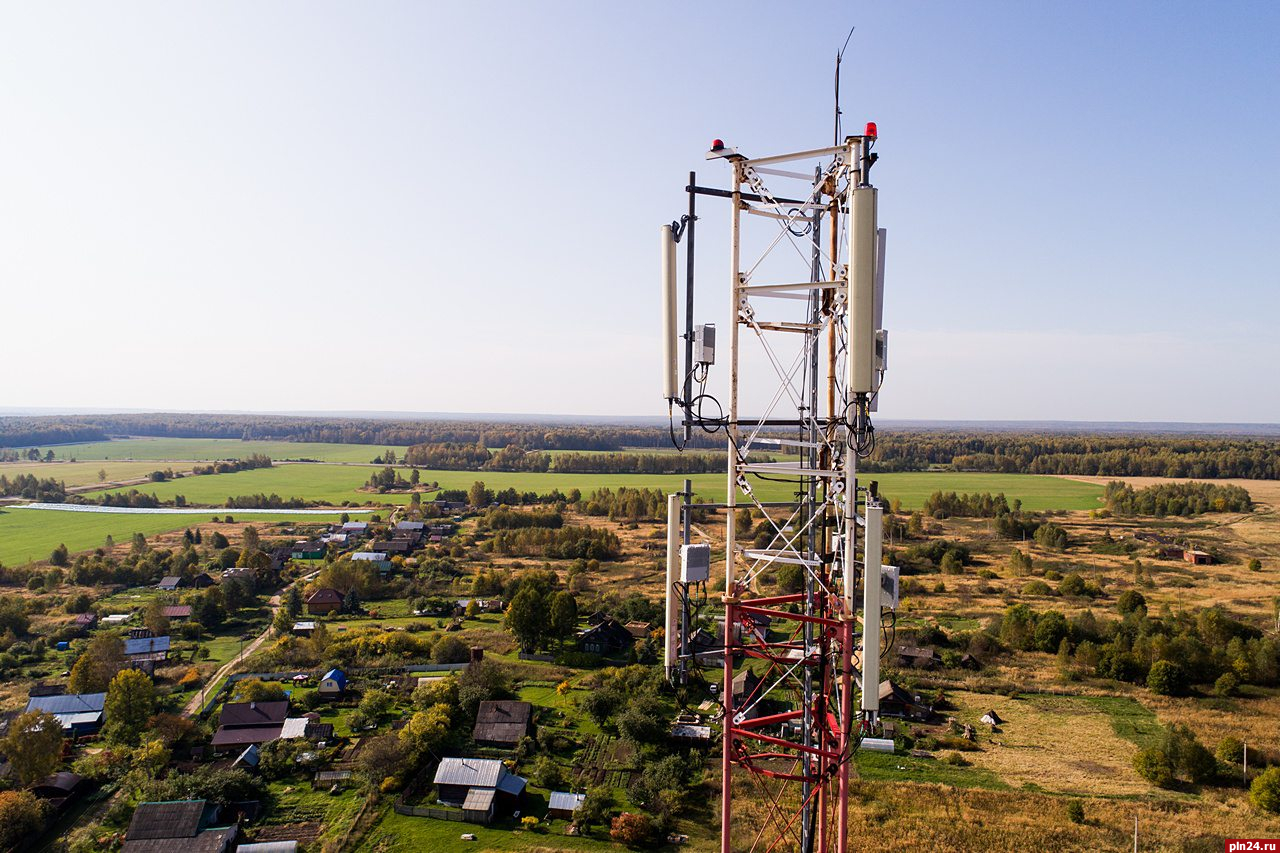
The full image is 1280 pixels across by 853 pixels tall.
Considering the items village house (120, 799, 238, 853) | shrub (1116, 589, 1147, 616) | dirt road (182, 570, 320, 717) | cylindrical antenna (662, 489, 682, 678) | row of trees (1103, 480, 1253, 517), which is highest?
cylindrical antenna (662, 489, 682, 678)

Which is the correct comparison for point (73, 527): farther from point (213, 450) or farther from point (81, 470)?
point (213, 450)

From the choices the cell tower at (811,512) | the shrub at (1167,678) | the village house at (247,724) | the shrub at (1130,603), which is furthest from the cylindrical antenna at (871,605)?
the shrub at (1130,603)

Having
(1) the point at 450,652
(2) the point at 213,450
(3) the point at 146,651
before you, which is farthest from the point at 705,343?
(2) the point at 213,450

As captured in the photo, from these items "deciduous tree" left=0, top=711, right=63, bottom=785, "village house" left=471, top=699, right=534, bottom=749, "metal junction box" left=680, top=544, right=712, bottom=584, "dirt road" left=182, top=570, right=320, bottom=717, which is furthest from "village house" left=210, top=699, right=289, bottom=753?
"metal junction box" left=680, top=544, right=712, bottom=584

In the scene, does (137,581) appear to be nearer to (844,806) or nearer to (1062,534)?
(844,806)

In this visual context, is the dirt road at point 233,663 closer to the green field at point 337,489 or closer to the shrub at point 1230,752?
the green field at point 337,489

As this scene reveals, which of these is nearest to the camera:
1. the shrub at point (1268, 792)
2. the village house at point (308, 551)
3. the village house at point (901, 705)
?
the shrub at point (1268, 792)

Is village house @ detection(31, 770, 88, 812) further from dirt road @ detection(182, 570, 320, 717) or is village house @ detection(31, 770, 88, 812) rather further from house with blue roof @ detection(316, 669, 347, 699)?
house with blue roof @ detection(316, 669, 347, 699)
